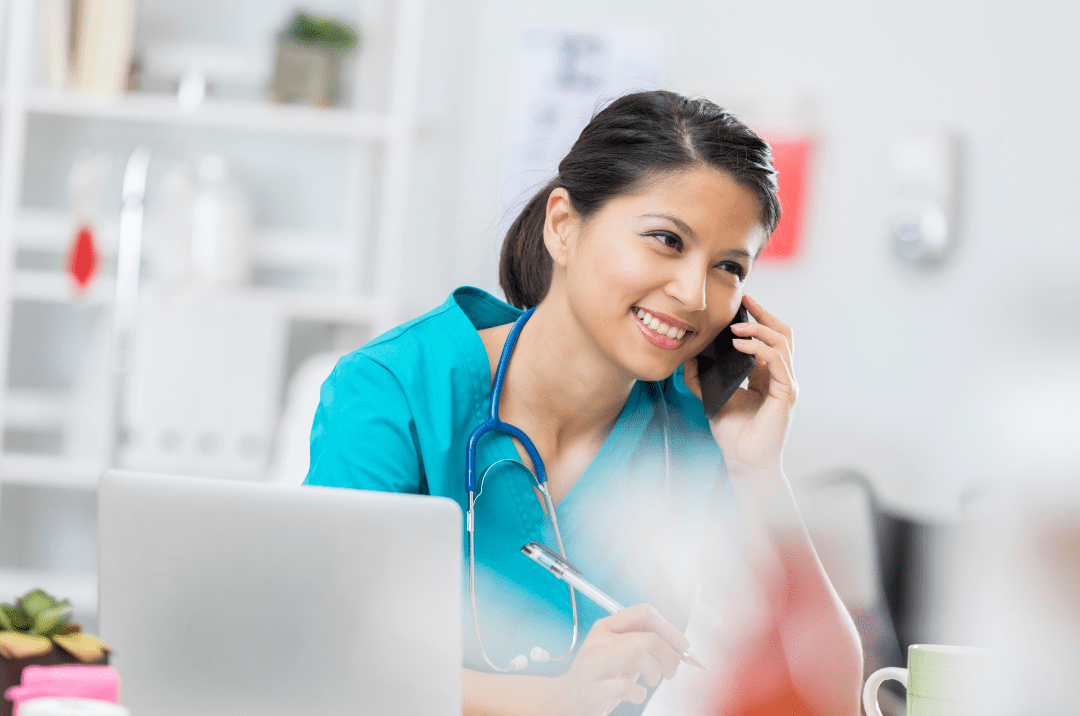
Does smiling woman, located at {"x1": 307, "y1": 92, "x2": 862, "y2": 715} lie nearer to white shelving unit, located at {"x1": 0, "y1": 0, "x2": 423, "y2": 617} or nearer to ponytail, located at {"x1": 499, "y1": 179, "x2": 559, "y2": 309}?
ponytail, located at {"x1": 499, "y1": 179, "x2": 559, "y2": 309}

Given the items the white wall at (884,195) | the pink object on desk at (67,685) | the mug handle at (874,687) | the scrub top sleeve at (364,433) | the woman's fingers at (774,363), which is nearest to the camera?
the pink object on desk at (67,685)

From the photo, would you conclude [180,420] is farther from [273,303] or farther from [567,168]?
[567,168]

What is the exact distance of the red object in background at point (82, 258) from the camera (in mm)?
2156

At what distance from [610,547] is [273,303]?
1.26 meters

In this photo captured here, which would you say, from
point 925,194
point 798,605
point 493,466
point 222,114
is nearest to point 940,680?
point 798,605

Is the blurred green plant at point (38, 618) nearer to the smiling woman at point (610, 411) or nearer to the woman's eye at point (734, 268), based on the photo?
the smiling woman at point (610, 411)

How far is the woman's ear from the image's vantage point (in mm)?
1189

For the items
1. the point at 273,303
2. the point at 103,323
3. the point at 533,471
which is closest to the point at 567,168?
the point at 533,471

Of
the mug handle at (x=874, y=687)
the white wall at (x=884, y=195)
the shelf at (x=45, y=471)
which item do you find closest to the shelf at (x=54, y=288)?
the shelf at (x=45, y=471)

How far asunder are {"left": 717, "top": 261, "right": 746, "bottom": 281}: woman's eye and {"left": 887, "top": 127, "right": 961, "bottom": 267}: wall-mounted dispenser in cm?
105

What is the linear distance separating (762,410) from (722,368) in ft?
0.23

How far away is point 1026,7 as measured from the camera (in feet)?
6.40

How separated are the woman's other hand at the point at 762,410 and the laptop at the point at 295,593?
620mm

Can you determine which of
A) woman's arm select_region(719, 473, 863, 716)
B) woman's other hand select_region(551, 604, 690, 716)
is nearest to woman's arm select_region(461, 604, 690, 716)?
woman's other hand select_region(551, 604, 690, 716)
